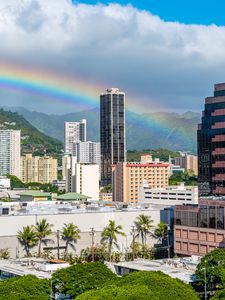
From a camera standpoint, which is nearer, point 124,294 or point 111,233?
point 124,294

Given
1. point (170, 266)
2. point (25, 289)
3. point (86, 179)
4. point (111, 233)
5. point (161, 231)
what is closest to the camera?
point (25, 289)

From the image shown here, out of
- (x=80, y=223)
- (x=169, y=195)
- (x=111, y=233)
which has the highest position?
(x=169, y=195)

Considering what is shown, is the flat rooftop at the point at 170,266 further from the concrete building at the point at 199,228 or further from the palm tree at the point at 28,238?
the palm tree at the point at 28,238

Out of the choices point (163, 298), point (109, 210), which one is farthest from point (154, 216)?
point (163, 298)

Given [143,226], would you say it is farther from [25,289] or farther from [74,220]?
[25,289]

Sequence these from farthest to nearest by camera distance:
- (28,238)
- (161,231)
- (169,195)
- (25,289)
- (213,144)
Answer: (169,195) < (213,144) < (161,231) < (28,238) < (25,289)

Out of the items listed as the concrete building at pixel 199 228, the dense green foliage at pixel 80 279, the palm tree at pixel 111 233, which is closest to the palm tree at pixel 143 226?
the palm tree at pixel 111 233

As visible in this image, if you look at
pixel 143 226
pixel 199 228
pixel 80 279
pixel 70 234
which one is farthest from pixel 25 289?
pixel 143 226

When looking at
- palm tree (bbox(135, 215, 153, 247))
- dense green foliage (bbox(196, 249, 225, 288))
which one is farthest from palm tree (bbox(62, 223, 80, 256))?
dense green foliage (bbox(196, 249, 225, 288))
